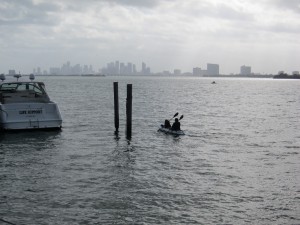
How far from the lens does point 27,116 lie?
28.2 m

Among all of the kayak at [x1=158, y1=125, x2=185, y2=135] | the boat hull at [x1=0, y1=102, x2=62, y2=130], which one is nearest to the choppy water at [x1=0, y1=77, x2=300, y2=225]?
the kayak at [x1=158, y1=125, x2=185, y2=135]

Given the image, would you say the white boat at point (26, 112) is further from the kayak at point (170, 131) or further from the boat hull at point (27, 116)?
the kayak at point (170, 131)

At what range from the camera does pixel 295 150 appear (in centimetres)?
2553

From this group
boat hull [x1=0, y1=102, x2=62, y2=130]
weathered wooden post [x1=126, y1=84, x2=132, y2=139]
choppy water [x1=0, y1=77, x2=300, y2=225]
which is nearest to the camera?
choppy water [x1=0, y1=77, x2=300, y2=225]

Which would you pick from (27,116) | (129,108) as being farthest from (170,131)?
(27,116)

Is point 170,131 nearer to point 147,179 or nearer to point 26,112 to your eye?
point 26,112

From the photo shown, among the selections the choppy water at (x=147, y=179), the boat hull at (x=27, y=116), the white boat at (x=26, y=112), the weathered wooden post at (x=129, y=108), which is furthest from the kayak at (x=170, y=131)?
the boat hull at (x=27, y=116)

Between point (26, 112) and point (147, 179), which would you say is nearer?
point (147, 179)

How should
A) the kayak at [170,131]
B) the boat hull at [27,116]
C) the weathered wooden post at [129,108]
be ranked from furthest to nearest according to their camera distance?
the kayak at [170,131] < the boat hull at [27,116] < the weathered wooden post at [129,108]

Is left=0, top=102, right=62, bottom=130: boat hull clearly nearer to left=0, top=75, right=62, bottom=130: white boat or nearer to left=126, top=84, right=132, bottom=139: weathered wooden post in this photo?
left=0, top=75, right=62, bottom=130: white boat

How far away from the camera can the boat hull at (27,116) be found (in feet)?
90.6

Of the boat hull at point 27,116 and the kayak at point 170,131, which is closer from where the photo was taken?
the boat hull at point 27,116

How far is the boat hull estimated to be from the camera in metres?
27.6

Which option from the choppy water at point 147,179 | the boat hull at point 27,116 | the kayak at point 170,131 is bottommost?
the choppy water at point 147,179
